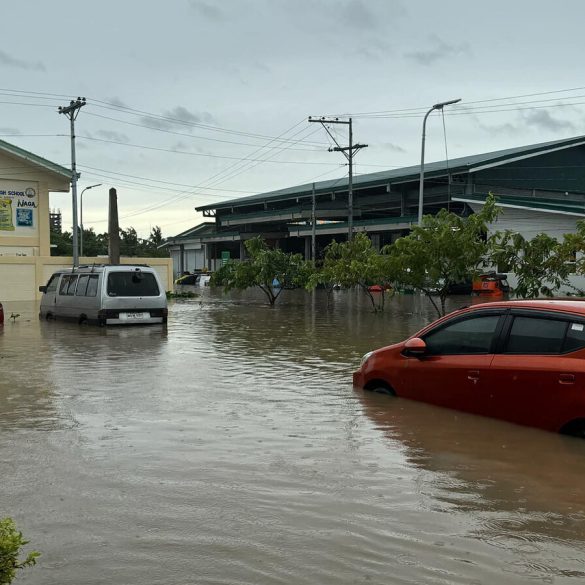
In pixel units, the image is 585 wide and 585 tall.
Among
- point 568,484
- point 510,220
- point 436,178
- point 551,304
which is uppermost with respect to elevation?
point 436,178

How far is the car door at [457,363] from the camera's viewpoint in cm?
808

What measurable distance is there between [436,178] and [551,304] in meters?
48.7

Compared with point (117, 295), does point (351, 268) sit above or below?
above

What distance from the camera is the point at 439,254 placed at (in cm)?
2056

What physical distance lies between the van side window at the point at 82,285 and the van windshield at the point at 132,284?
1.18m

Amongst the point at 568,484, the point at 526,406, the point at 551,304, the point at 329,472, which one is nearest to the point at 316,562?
the point at 329,472

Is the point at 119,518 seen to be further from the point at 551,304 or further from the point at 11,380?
the point at 11,380

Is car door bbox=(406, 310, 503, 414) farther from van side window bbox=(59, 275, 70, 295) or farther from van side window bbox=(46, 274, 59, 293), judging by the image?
van side window bbox=(46, 274, 59, 293)

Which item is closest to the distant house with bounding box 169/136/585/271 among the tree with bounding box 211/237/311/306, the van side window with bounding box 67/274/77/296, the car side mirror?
the tree with bounding box 211/237/311/306

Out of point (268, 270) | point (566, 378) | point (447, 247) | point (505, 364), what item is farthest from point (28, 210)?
point (566, 378)

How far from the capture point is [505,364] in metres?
7.72

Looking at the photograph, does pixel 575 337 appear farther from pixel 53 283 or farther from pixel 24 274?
pixel 24 274

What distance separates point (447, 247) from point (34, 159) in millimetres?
29199

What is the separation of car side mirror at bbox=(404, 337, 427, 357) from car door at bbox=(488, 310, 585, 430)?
1091 millimetres
